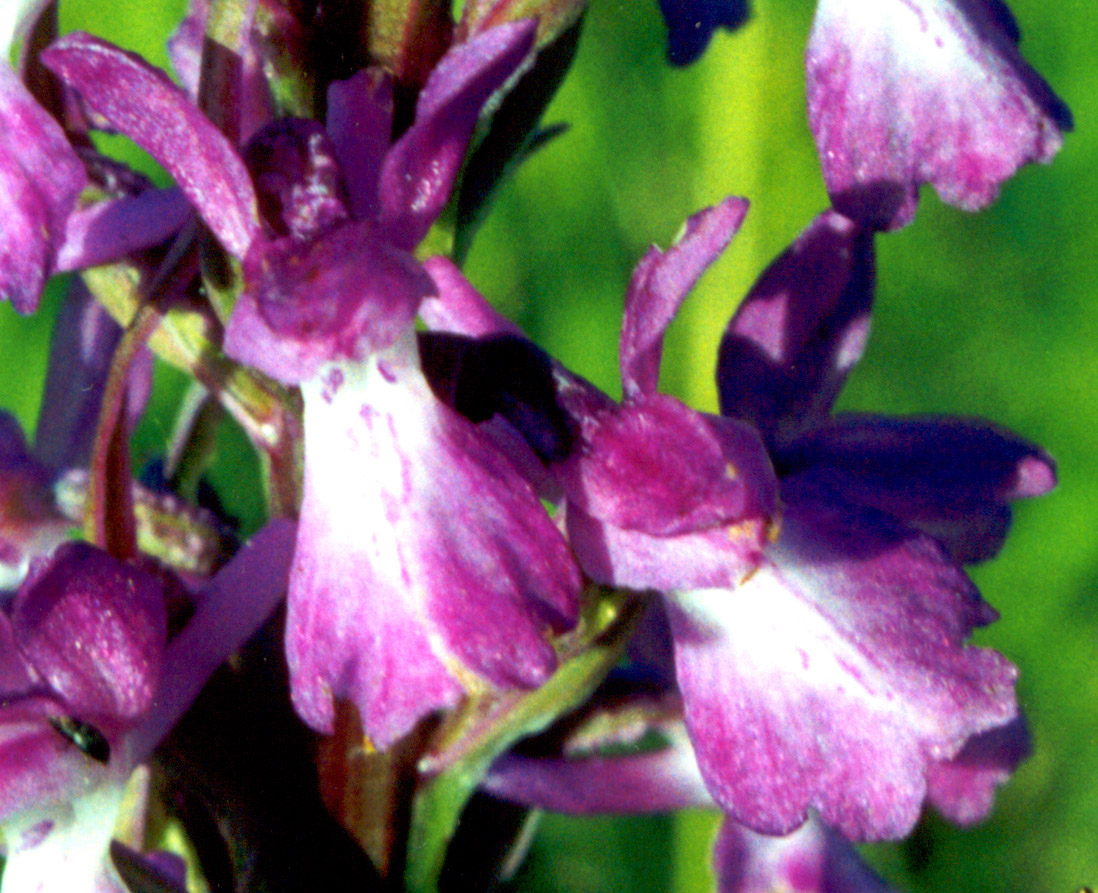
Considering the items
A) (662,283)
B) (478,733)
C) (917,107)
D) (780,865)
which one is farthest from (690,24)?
(780,865)

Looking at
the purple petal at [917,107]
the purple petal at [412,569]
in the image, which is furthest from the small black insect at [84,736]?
the purple petal at [917,107]

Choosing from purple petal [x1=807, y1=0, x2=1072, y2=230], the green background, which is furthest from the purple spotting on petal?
the green background

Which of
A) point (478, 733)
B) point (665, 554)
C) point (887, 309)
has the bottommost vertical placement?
point (887, 309)

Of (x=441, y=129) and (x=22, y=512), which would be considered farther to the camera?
(x=22, y=512)

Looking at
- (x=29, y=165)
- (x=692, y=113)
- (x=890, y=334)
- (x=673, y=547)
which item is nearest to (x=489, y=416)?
(x=673, y=547)

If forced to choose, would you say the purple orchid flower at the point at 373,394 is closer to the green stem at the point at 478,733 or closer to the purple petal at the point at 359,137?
the purple petal at the point at 359,137

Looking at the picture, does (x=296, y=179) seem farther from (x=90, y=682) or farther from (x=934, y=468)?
(x=934, y=468)

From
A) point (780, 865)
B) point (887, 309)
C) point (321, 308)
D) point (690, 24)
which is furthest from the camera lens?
point (887, 309)

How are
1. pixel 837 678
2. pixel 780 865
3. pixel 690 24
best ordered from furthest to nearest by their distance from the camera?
pixel 780 865 → pixel 690 24 → pixel 837 678
